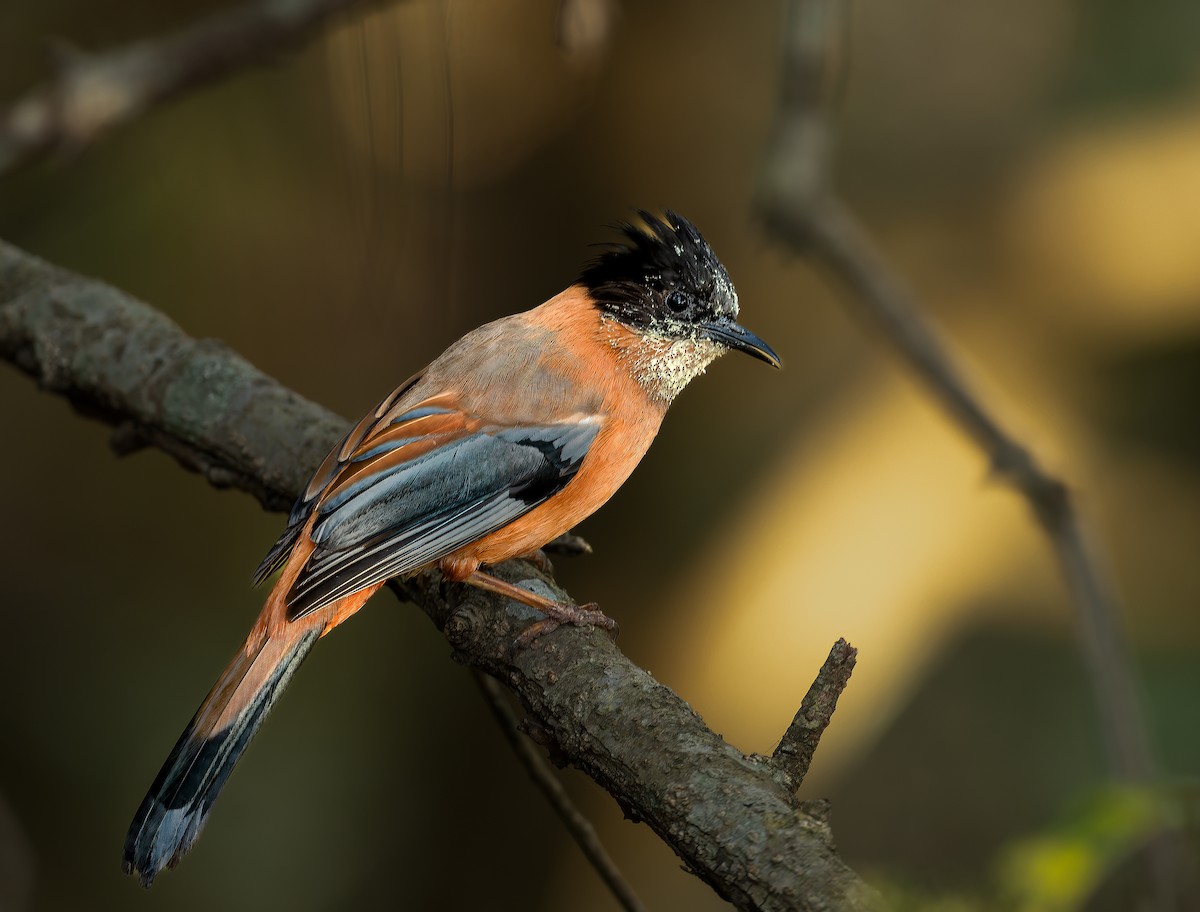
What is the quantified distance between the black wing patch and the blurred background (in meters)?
2.28

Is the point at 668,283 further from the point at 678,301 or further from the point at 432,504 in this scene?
the point at 432,504

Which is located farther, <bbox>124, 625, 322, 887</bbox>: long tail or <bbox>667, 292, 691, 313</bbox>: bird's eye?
<bbox>667, 292, 691, 313</bbox>: bird's eye

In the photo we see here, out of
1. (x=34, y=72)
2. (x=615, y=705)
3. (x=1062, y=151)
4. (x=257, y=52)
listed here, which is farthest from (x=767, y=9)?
(x=615, y=705)

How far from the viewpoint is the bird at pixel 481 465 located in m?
2.93

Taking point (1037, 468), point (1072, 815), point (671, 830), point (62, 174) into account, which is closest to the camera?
point (1072, 815)

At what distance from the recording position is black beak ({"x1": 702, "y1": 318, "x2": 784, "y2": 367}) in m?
3.70

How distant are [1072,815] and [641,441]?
2102 millimetres

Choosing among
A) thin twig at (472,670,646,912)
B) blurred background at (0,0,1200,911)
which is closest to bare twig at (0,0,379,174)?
blurred background at (0,0,1200,911)

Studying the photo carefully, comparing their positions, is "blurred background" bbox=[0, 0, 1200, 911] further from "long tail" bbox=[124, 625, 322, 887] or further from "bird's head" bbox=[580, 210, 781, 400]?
"long tail" bbox=[124, 625, 322, 887]

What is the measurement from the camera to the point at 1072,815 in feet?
5.33

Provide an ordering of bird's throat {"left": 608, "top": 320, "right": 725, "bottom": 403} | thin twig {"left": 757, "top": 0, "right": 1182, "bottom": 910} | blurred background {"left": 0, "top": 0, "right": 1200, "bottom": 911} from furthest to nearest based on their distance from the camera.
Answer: blurred background {"left": 0, "top": 0, "right": 1200, "bottom": 911} < bird's throat {"left": 608, "top": 320, "right": 725, "bottom": 403} < thin twig {"left": 757, "top": 0, "right": 1182, "bottom": 910}

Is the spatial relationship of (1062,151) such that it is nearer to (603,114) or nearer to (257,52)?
(603,114)

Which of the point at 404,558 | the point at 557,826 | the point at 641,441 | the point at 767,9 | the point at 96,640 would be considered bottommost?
the point at 96,640

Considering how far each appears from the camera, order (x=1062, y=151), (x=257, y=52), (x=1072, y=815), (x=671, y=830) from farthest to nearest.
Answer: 1. (x=1062, y=151)
2. (x=257, y=52)
3. (x=671, y=830)
4. (x=1072, y=815)
